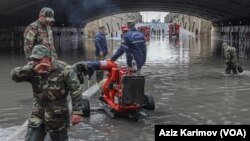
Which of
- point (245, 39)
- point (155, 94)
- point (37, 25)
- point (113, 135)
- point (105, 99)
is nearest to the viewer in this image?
point (113, 135)

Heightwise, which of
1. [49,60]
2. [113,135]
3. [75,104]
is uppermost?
[49,60]

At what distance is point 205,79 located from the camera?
14578 millimetres

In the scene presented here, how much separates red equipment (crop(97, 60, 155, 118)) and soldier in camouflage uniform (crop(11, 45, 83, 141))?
2844mm

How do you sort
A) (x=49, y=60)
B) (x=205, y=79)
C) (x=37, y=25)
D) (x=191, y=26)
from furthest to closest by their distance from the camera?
(x=191, y=26) → (x=205, y=79) → (x=37, y=25) → (x=49, y=60)

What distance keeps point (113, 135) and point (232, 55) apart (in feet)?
28.9

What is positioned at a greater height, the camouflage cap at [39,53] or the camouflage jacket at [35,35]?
the camouflage jacket at [35,35]

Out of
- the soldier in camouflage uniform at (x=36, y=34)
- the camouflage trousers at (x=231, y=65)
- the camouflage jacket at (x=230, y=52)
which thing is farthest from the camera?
the camouflage trousers at (x=231, y=65)

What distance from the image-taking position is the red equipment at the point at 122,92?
26.6 ft

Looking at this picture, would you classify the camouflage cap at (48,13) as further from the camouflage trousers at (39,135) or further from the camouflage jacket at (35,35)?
the camouflage trousers at (39,135)

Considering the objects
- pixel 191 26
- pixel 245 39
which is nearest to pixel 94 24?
pixel 191 26

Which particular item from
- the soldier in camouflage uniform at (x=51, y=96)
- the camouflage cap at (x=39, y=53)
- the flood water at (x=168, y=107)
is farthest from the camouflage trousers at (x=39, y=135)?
the flood water at (x=168, y=107)

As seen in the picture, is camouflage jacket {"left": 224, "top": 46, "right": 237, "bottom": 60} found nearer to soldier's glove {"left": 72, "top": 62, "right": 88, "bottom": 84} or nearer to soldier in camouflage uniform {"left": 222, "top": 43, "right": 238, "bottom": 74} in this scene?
soldier in camouflage uniform {"left": 222, "top": 43, "right": 238, "bottom": 74}

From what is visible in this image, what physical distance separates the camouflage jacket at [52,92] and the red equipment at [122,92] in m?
2.87

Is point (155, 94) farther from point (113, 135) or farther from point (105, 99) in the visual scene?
point (113, 135)
